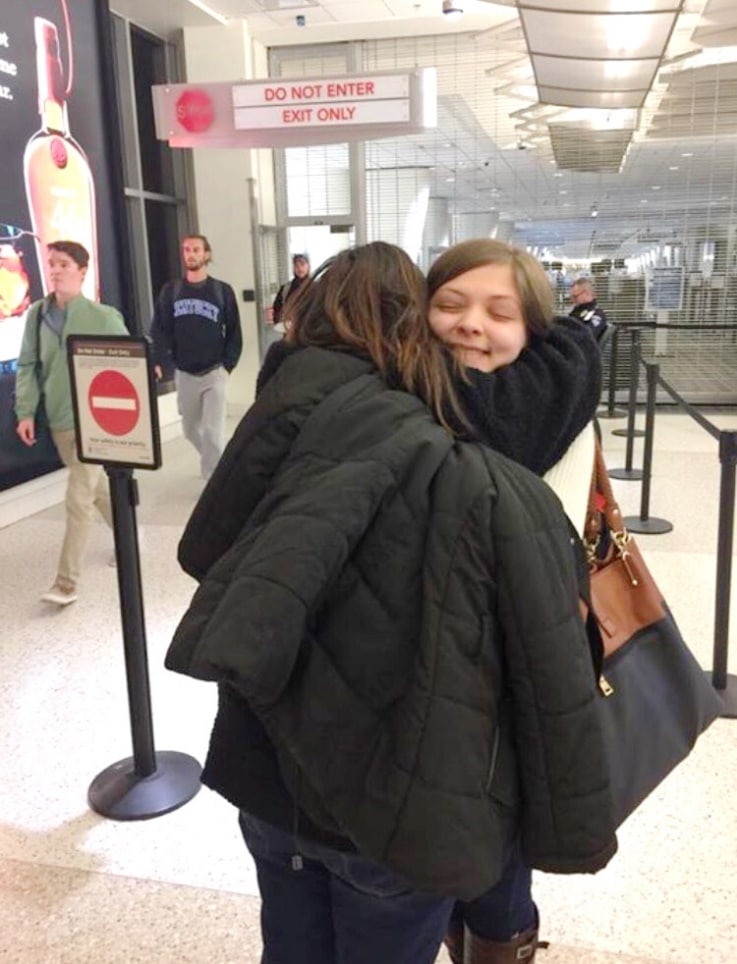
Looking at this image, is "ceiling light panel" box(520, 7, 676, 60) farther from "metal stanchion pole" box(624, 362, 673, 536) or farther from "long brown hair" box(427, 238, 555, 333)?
"long brown hair" box(427, 238, 555, 333)

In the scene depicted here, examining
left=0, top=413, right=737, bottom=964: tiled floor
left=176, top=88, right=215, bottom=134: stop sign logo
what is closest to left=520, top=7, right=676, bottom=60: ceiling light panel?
left=176, top=88, right=215, bottom=134: stop sign logo

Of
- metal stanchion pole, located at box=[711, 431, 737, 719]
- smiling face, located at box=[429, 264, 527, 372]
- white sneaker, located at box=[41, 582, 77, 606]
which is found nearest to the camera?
smiling face, located at box=[429, 264, 527, 372]

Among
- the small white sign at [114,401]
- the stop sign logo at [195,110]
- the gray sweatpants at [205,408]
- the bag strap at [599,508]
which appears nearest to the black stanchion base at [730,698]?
the bag strap at [599,508]

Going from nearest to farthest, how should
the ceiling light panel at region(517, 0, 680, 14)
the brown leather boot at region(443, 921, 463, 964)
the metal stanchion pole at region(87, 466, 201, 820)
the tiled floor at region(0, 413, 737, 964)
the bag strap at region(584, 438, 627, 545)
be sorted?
the bag strap at region(584, 438, 627, 545) < the brown leather boot at region(443, 921, 463, 964) < the tiled floor at region(0, 413, 737, 964) < the metal stanchion pole at region(87, 466, 201, 820) < the ceiling light panel at region(517, 0, 680, 14)

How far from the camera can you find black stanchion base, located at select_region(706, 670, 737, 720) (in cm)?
294

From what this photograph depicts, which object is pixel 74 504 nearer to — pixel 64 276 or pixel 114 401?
pixel 64 276

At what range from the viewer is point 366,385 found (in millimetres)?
1016

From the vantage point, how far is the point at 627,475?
6113 mm

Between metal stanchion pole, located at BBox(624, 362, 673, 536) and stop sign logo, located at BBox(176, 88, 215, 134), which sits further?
stop sign logo, located at BBox(176, 88, 215, 134)

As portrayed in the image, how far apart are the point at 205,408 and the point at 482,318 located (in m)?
4.82

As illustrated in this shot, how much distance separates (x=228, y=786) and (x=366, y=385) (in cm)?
56

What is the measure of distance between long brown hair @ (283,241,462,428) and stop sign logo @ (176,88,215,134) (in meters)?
5.57

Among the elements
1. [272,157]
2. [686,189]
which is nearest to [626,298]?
[686,189]

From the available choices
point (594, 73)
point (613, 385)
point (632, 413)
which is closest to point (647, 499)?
point (632, 413)
